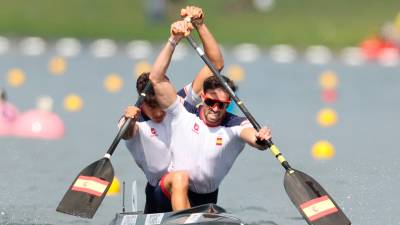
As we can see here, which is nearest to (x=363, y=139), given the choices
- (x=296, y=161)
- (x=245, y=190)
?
(x=296, y=161)

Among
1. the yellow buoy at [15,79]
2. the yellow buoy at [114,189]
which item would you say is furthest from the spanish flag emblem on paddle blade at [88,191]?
the yellow buoy at [15,79]

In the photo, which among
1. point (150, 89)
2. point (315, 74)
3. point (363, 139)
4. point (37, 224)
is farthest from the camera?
point (315, 74)

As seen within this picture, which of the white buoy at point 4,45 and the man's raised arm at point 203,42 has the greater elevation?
the white buoy at point 4,45

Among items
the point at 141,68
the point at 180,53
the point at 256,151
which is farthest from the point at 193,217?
the point at 180,53

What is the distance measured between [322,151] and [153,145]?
5.95 metres

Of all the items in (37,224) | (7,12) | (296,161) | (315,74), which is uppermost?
(7,12)

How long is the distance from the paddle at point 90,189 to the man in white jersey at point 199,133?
0.80ft

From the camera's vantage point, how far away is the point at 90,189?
9102 mm

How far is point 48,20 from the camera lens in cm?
3005

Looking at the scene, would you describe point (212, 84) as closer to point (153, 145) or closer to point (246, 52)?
point (153, 145)

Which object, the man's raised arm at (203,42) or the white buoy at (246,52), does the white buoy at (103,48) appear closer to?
the white buoy at (246,52)

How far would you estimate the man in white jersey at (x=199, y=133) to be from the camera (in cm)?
887

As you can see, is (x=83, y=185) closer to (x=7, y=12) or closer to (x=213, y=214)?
(x=213, y=214)

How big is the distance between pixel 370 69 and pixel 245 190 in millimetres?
12725
